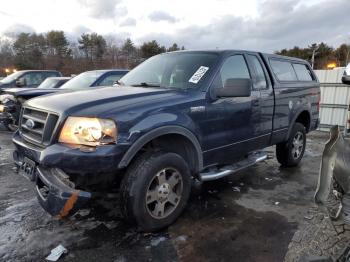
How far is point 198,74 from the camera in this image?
3.74m

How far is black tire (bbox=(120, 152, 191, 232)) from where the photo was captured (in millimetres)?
2910


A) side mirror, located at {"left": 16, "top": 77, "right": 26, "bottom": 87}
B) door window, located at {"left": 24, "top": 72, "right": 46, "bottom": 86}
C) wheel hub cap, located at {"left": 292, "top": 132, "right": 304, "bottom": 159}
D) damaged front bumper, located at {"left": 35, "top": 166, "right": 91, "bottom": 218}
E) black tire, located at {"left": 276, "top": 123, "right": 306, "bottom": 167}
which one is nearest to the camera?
damaged front bumper, located at {"left": 35, "top": 166, "right": 91, "bottom": 218}

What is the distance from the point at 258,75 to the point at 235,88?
114 centimetres

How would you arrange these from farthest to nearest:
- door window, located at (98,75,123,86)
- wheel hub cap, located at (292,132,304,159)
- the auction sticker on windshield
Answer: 1. door window, located at (98,75,123,86)
2. wheel hub cap, located at (292,132,304,159)
3. the auction sticker on windshield

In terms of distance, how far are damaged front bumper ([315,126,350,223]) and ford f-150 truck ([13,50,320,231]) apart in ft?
4.33

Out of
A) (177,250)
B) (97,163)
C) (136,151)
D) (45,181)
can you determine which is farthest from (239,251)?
(45,181)

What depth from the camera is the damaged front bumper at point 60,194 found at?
2664mm

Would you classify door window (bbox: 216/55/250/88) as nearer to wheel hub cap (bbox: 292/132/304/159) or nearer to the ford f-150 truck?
the ford f-150 truck

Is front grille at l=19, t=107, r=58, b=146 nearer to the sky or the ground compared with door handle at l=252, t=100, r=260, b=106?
nearer to the ground

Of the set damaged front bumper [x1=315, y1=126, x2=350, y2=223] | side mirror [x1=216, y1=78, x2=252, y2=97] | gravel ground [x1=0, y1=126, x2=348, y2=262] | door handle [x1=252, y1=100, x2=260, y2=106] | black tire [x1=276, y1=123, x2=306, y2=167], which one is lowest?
gravel ground [x1=0, y1=126, x2=348, y2=262]

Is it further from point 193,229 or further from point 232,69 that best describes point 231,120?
point 193,229

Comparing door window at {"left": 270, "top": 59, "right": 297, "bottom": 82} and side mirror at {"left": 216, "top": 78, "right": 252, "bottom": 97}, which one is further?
door window at {"left": 270, "top": 59, "right": 297, "bottom": 82}

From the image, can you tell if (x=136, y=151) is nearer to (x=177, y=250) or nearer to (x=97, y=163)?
(x=97, y=163)

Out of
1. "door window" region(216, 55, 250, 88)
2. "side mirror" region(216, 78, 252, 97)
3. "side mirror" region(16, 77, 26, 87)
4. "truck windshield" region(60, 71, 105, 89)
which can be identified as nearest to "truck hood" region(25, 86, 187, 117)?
"side mirror" region(216, 78, 252, 97)
